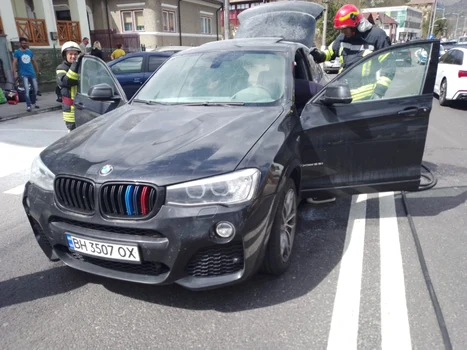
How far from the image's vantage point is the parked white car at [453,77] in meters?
10.2

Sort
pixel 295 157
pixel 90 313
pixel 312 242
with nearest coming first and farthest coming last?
pixel 90 313 → pixel 295 157 → pixel 312 242

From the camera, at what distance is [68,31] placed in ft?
62.1

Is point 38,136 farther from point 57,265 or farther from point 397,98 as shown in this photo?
point 397,98

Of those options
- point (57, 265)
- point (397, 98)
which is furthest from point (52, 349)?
point (397, 98)

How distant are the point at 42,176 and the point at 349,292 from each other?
7.49ft

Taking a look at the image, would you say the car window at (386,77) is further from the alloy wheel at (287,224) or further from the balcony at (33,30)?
the balcony at (33,30)

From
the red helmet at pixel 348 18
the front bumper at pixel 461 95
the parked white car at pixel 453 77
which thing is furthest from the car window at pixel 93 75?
the front bumper at pixel 461 95

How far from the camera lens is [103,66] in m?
4.93

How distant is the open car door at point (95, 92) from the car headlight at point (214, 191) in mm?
2263

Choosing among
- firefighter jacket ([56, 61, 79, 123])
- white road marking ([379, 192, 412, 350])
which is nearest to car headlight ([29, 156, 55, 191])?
white road marking ([379, 192, 412, 350])

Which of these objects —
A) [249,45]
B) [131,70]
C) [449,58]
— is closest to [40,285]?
[249,45]

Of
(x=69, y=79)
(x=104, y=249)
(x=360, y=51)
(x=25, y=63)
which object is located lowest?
(x=104, y=249)

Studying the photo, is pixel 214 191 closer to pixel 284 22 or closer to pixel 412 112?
pixel 412 112

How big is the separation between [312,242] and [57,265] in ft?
7.10
